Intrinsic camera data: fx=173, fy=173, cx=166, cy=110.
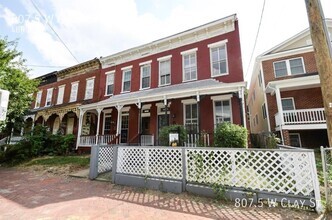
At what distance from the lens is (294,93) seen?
12898mm

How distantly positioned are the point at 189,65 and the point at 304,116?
26.1 feet

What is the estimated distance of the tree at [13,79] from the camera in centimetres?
1171

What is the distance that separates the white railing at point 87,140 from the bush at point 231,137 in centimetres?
936

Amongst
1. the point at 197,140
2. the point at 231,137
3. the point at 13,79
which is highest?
the point at 13,79

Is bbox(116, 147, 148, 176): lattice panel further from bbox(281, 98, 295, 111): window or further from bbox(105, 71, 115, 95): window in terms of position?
bbox(281, 98, 295, 111): window

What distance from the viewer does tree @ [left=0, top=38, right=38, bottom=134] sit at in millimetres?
11711

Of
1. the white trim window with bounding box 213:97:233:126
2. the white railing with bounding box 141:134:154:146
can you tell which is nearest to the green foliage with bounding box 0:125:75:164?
the white railing with bounding box 141:134:154:146

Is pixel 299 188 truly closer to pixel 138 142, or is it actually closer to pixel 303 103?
pixel 138 142

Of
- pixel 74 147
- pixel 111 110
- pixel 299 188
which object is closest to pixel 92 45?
pixel 111 110

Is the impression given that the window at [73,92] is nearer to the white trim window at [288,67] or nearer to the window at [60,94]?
the window at [60,94]

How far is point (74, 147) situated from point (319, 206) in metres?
14.9

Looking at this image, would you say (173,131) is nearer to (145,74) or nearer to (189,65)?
(189,65)

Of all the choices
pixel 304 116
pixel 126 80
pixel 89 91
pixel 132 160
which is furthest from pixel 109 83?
pixel 304 116

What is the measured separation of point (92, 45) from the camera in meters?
9.49
